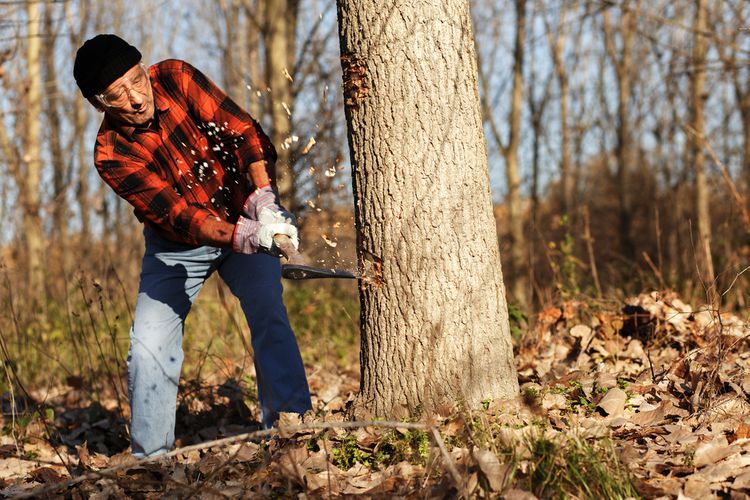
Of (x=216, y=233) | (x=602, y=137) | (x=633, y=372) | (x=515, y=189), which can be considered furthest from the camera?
(x=602, y=137)

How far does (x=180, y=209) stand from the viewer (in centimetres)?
310

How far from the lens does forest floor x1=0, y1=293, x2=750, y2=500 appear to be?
2.14m

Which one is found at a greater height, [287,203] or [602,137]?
[602,137]

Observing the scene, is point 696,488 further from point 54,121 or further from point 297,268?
point 54,121

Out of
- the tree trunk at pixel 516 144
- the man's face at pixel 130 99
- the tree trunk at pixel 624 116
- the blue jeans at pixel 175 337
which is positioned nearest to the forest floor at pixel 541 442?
the blue jeans at pixel 175 337

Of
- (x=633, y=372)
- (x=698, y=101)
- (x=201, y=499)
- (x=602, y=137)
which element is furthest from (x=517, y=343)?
(x=602, y=137)

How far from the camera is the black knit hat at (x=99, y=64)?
2.95 m

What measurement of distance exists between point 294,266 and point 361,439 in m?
0.73

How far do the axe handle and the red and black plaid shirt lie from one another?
16.0 inches

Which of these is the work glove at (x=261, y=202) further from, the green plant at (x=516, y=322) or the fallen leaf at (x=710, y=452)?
the fallen leaf at (x=710, y=452)

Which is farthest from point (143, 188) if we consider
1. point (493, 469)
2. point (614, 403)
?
point (614, 403)

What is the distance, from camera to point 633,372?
3.31 m

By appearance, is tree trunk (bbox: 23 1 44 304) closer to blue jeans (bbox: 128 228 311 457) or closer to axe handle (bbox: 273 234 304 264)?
blue jeans (bbox: 128 228 311 457)

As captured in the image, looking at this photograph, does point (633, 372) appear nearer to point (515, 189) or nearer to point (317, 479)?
point (317, 479)
